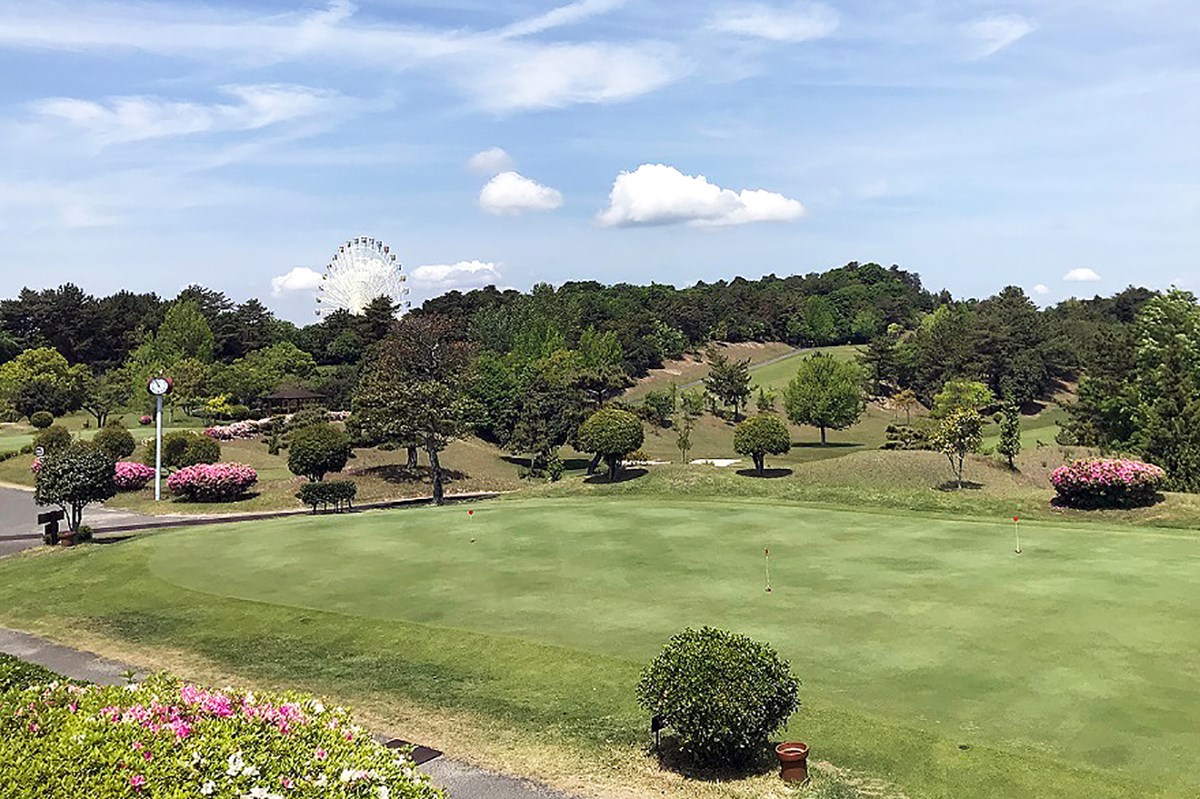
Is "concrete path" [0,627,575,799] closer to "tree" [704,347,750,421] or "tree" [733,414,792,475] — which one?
"tree" [733,414,792,475]

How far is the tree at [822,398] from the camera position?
8319cm

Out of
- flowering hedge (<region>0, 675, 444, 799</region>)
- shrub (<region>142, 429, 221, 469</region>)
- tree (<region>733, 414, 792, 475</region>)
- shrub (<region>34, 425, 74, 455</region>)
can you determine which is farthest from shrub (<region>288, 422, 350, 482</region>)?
flowering hedge (<region>0, 675, 444, 799</region>)

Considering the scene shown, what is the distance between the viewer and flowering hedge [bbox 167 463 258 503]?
5069cm

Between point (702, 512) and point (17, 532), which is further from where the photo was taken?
point (17, 532)

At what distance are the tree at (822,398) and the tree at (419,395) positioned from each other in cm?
3191

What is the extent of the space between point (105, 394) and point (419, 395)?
161ft

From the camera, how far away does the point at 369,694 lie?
17.0 m

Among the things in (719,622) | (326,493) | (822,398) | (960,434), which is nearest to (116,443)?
(326,493)

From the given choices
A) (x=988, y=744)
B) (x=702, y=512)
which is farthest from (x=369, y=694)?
(x=702, y=512)

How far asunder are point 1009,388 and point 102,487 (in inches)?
4030

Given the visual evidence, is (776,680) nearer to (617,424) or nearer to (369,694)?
(369,694)

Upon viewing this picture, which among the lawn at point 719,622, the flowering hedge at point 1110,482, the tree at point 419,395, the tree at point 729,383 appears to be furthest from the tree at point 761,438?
the tree at point 729,383

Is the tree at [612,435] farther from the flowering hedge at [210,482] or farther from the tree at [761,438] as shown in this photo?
the flowering hedge at [210,482]

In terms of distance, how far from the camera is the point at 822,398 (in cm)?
8300
